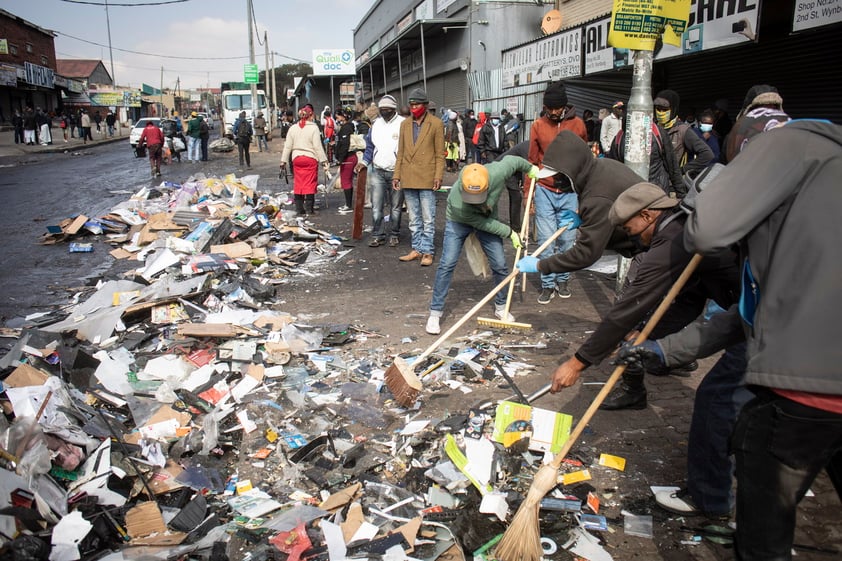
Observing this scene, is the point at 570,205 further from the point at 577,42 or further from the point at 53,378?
the point at 577,42

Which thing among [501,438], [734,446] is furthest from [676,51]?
[734,446]

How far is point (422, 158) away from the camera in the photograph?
24.4 feet

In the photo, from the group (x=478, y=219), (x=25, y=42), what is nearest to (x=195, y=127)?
(x=478, y=219)

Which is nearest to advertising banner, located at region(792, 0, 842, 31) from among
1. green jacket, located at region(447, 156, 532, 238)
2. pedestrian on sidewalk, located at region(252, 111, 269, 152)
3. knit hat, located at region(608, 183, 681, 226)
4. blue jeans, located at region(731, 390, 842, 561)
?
green jacket, located at region(447, 156, 532, 238)

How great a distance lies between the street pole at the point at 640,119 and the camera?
514 cm

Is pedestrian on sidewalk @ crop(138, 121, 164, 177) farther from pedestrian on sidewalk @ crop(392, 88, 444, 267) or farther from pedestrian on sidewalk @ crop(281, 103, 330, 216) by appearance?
pedestrian on sidewalk @ crop(392, 88, 444, 267)

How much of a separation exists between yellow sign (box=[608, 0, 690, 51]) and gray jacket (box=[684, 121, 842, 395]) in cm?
355

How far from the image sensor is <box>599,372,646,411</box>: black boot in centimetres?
397

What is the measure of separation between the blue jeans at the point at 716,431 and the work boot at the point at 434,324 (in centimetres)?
267

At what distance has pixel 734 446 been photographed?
1.92m

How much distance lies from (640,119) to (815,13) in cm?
479

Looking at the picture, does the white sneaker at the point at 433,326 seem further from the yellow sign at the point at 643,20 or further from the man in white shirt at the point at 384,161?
the man in white shirt at the point at 384,161

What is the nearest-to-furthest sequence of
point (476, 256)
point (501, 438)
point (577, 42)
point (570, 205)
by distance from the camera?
point (501, 438), point (476, 256), point (570, 205), point (577, 42)

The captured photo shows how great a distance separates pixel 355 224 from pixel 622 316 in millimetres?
7068
